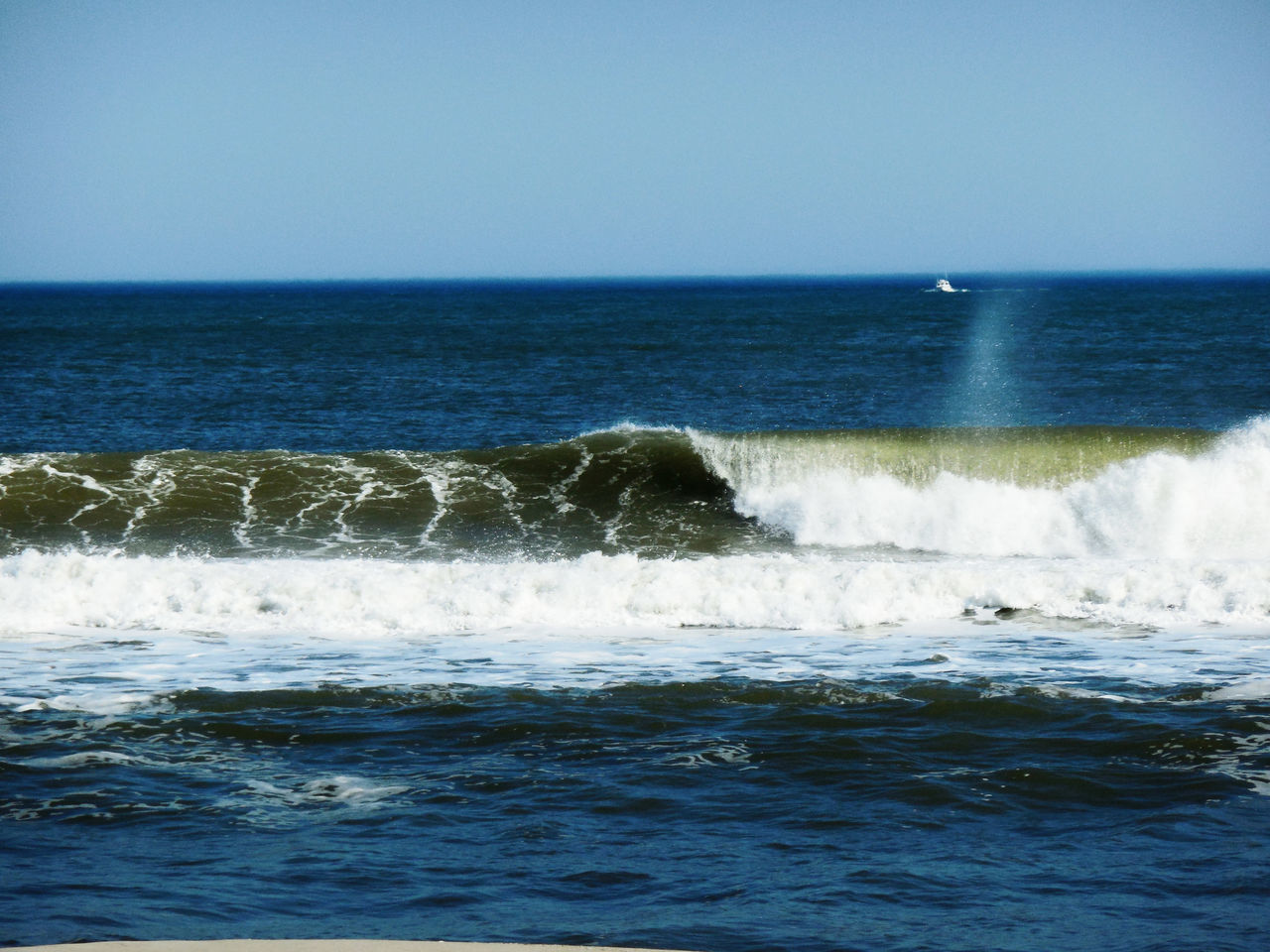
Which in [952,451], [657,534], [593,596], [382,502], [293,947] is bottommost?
[657,534]

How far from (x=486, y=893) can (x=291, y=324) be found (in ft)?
298

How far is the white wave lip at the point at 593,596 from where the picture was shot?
12.4 metres

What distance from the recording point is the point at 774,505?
1881 centimetres

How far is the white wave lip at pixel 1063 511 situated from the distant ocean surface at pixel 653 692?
0.22 ft

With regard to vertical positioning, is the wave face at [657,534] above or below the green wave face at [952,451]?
below

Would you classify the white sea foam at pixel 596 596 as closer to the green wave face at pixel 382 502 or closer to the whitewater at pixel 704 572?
the whitewater at pixel 704 572

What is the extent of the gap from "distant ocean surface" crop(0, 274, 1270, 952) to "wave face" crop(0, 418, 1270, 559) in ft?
0.24

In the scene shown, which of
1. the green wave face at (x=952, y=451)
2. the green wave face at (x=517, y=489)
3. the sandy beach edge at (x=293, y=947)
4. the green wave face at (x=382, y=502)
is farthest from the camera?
the green wave face at (x=952, y=451)

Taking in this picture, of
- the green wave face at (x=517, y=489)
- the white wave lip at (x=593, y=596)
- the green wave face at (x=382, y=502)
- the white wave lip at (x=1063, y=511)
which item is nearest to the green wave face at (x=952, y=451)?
the green wave face at (x=517, y=489)

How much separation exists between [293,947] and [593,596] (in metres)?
8.01

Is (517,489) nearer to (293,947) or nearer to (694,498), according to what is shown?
(694,498)

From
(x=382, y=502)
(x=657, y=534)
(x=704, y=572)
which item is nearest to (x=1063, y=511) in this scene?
Answer: (x=657, y=534)

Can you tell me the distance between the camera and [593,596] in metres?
13.0

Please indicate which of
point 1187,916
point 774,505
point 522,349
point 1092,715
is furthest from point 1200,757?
point 522,349
